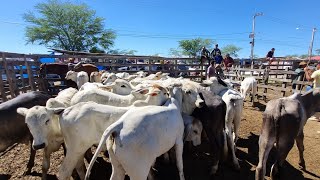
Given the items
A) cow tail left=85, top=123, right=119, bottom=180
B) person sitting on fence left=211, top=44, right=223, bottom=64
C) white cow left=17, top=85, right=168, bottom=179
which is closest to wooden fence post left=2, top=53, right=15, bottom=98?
white cow left=17, top=85, right=168, bottom=179

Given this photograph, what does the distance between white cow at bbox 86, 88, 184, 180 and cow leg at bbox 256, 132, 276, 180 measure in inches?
62.4

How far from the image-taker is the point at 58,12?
117ft

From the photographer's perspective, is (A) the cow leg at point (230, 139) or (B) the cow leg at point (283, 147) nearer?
(B) the cow leg at point (283, 147)

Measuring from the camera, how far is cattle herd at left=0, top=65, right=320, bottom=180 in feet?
10.6

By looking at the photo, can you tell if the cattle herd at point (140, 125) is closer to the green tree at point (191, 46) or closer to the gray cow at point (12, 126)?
the gray cow at point (12, 126)

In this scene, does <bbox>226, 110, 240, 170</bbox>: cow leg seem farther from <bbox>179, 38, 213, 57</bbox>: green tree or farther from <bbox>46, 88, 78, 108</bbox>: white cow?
<bbox>179, 38, 213, 57</bbox>: green tree

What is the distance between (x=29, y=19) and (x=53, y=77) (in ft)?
87.9

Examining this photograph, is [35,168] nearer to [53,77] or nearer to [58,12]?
[53,77]

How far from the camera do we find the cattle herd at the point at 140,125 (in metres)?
3.22

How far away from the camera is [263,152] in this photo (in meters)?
4.23

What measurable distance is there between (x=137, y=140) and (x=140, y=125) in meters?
0.20

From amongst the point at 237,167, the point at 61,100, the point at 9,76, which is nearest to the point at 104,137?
the point at 61,100

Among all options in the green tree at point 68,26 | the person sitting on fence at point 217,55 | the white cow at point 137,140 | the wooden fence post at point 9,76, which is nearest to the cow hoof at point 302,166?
the white cow at point 137,140

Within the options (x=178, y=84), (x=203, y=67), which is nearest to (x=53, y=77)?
(x=203, y=67)
